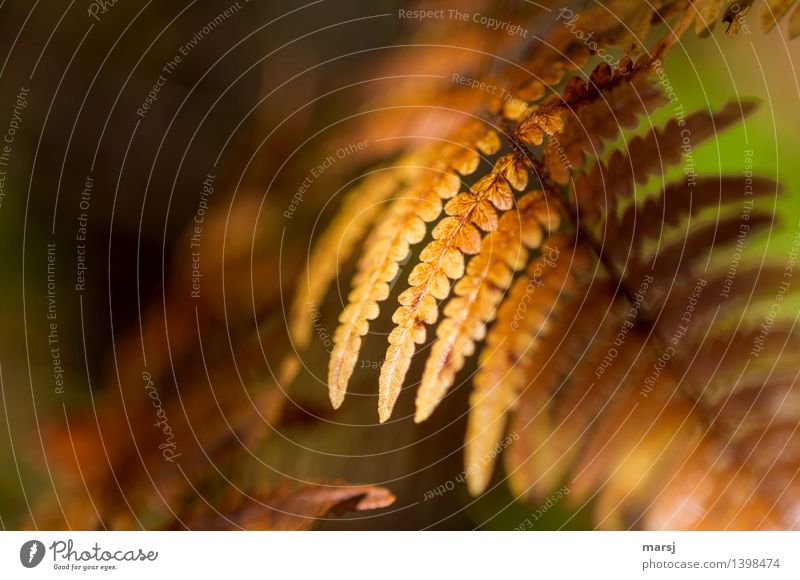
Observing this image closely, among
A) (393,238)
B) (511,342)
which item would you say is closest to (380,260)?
(393,238)

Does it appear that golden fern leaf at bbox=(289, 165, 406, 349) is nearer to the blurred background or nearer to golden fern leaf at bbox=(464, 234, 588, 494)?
the blurred background
